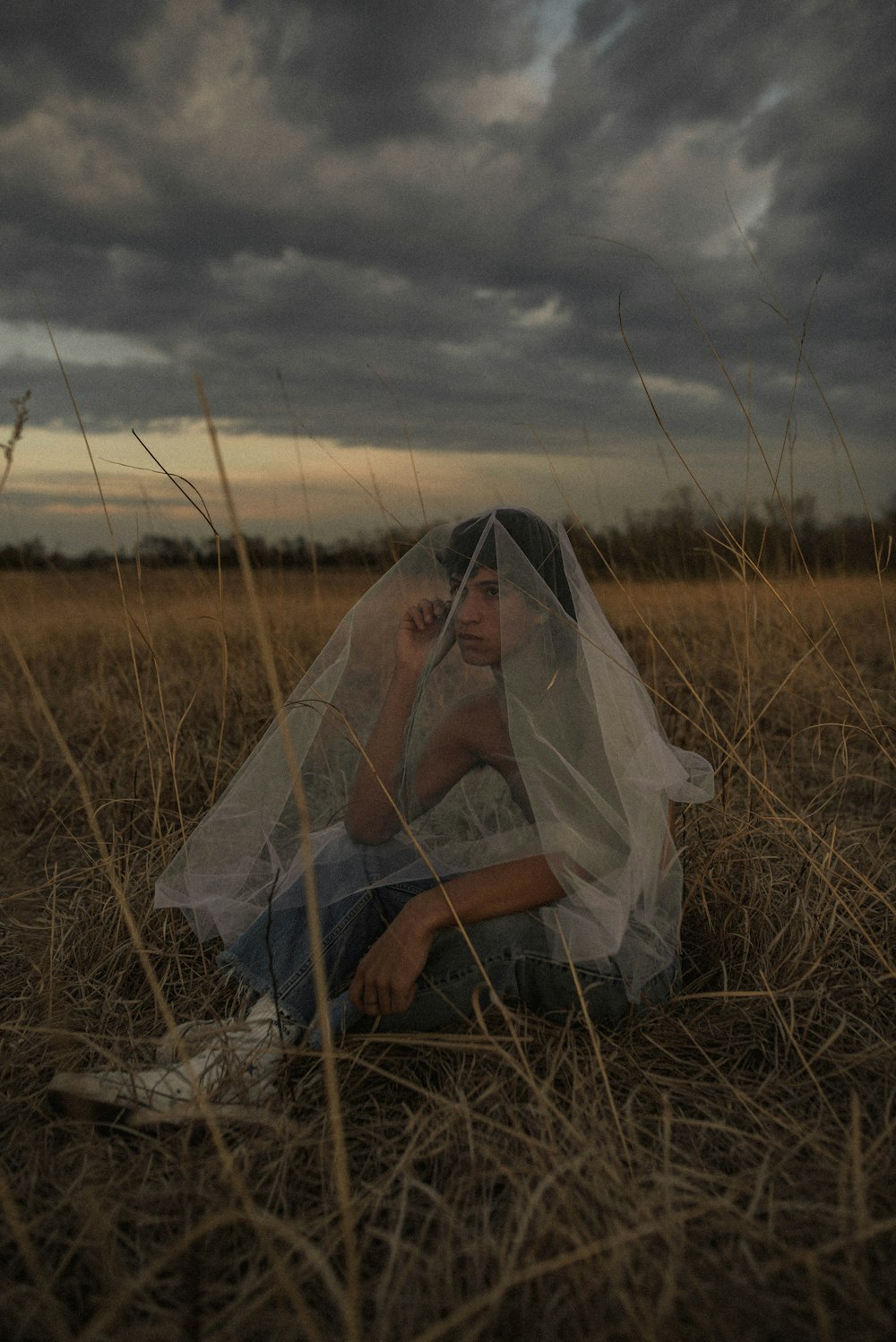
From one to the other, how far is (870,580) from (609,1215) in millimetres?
3613

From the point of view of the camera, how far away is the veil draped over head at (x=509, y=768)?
142cm

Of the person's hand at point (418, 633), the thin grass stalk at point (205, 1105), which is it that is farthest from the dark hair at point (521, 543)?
the thin grass stalk at point (205, 1105)

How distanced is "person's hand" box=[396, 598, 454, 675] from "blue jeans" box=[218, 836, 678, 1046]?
0.40 m

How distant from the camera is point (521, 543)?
1569 mm

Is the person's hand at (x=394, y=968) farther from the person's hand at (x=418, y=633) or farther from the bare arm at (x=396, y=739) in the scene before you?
the person's hand at (x=418, y=633)

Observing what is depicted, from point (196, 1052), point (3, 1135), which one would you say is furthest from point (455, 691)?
point (3, 1135)

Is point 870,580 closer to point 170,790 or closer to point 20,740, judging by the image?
point 170,790

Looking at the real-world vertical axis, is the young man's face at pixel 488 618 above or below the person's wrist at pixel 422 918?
above

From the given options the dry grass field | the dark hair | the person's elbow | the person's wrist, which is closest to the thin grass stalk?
the dry grass field

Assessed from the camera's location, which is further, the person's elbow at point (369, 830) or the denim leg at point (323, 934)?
the person's elbow at point (369, 830)

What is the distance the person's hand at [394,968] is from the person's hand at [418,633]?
549 mm

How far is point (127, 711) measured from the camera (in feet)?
11.9

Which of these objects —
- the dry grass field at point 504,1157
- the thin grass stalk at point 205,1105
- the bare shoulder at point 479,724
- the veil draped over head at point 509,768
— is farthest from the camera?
the bare shoulder at point 479,724

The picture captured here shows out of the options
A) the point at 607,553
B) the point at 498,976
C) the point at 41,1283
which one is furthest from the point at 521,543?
the point at 607,553
